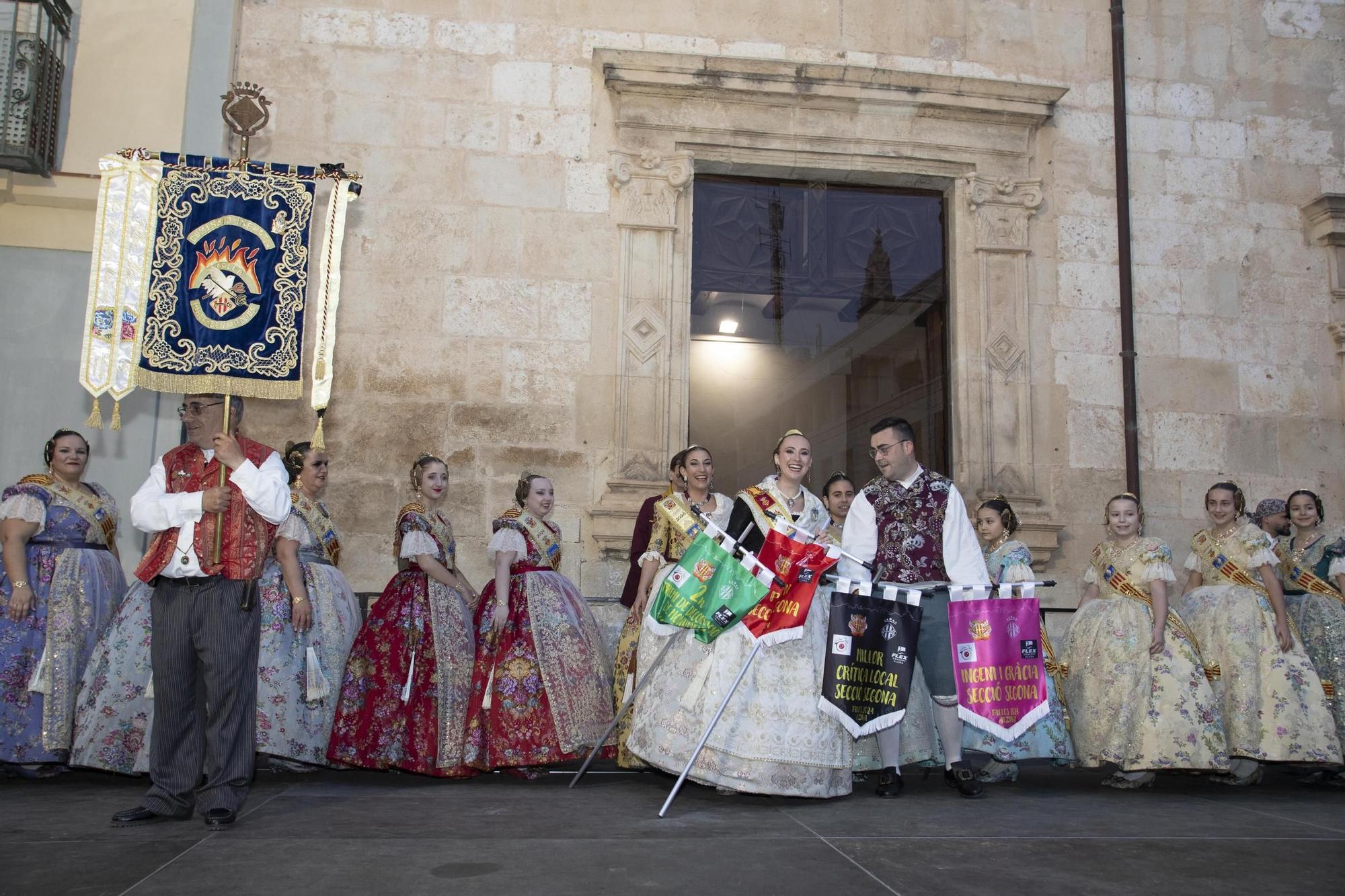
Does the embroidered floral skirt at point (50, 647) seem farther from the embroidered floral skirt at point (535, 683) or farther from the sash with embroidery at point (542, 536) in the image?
the sash with embroidery at point (542, 536)

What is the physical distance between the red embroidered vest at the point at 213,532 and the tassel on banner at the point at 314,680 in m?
1.14

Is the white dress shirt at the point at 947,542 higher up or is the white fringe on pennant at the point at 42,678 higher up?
the white dress shirt at the point at 947,542

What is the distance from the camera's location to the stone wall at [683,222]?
8320 mm

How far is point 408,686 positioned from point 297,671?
0.61m

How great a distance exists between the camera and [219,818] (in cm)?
464

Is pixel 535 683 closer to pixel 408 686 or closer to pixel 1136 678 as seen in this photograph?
pixel 408 686

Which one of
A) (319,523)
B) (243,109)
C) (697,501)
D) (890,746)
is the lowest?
(890,746)

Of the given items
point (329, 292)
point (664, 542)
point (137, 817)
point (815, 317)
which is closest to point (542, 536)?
point (664, 542)

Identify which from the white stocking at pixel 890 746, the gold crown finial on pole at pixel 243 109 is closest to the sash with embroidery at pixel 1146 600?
the white stocking at pixel 890 746

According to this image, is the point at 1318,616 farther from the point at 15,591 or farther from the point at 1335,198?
the point at 15,591

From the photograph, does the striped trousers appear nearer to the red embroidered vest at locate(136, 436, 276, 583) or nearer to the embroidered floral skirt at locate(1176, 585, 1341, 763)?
the red embroidered vest at locate(136, 436, 276, 583)

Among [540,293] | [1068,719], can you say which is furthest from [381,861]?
[540,293]

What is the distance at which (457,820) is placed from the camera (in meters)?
4.89

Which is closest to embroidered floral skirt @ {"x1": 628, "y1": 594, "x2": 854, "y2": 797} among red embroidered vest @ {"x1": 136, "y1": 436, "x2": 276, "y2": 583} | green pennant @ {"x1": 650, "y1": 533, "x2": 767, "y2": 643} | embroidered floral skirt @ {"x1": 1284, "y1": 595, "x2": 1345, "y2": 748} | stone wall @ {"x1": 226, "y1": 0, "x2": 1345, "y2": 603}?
green pennant @ {"x1": 650, "y1": 533, "x2": 767, "y2": 643}
